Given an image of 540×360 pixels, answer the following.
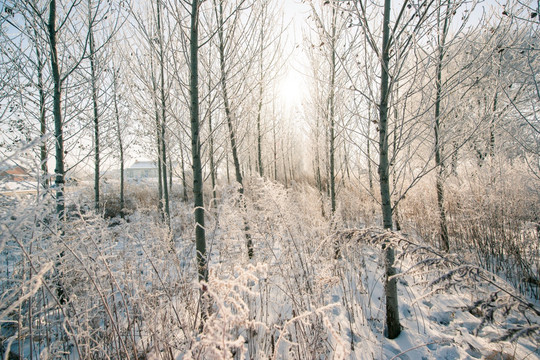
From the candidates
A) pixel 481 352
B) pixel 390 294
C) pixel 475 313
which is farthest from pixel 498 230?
pixel 390 294

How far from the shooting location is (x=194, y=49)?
97.9 inches

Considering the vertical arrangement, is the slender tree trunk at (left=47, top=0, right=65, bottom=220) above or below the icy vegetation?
above

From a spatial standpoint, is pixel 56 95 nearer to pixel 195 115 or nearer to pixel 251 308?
pixel 195 115

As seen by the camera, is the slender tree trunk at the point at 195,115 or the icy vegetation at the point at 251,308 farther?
the slender tree trunk at the point at 195,115

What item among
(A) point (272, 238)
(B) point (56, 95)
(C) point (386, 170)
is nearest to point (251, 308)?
(A) point (272, 238)

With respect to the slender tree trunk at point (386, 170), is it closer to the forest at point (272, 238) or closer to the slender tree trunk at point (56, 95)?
the forest at point (272, 238)

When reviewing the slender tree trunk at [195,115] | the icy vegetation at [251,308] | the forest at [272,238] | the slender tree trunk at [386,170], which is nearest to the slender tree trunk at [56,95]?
the forest at [272,238]

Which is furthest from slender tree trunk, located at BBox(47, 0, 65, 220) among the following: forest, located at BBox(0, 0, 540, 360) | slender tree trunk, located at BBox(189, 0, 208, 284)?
slender tree trunk, located at BBox(189, 0, 208, 284)

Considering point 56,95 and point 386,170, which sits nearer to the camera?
point 386,170

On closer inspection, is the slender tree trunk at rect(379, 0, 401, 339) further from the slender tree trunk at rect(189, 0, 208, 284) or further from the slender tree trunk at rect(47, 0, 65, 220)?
the slender tree trunk at rect(47, 0, 65, 220)

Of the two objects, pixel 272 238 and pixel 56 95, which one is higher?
pixel 56 95

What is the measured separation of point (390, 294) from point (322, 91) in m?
4.07

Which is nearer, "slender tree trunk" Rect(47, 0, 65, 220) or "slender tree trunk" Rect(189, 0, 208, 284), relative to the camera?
"slender tree trunk" Rect(189, 0, 208, 284)

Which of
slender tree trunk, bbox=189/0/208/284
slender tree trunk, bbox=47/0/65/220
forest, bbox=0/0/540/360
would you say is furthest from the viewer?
slender tree trunk, bbox=47/0/65/220
